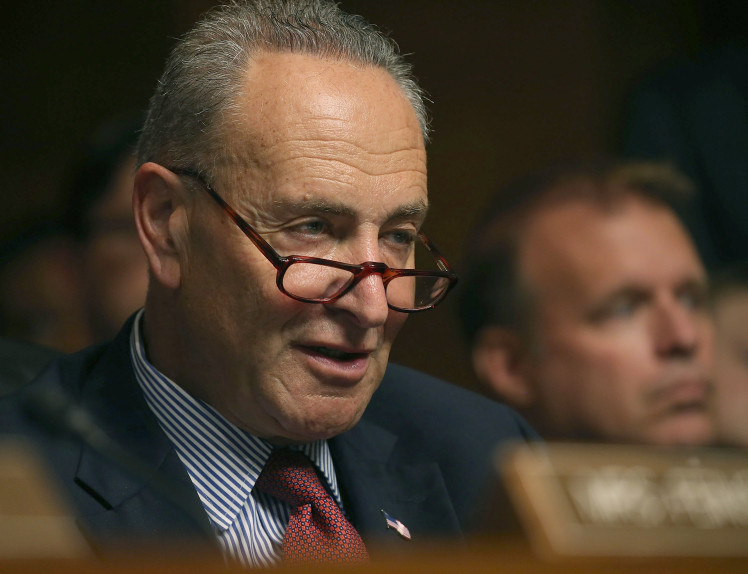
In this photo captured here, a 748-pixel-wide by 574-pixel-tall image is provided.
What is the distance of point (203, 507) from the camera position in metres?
1.60

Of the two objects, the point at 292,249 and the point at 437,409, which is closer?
the point at 292,249

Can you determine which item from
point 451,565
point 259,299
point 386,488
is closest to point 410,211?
point 259,299

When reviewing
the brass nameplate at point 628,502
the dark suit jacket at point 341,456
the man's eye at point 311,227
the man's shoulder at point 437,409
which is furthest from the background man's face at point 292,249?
the brass nameplate at point 628,502

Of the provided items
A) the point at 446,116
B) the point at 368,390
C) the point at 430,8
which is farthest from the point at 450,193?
the point at 368,390

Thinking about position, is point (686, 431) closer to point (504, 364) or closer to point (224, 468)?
point (504, 364)

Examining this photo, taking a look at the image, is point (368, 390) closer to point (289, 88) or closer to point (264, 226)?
point (264, 226)

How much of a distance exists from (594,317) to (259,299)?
48.2 inches

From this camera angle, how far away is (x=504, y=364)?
2609mm

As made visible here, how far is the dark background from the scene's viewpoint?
2443 mm

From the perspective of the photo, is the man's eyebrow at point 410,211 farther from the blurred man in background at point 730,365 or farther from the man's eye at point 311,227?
the blurred man in background at point 730,365

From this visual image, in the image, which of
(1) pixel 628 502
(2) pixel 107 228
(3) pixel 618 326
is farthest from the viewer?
(3) pixel 618 326

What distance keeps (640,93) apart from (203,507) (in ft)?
6.51

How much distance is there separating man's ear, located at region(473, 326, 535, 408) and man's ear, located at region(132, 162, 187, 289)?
43.7 inches

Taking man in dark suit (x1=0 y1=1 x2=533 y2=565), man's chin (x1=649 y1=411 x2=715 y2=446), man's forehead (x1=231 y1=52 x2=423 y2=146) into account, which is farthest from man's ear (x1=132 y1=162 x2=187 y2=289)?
man's chin (x1=649 y1=411 x2=715 y2=446)
